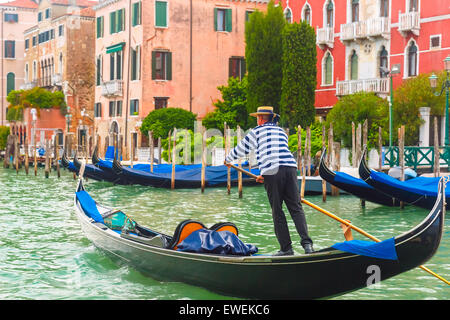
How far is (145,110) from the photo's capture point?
75.4 ft

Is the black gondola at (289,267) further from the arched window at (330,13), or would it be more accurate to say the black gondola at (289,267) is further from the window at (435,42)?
the arched window at (330,13)

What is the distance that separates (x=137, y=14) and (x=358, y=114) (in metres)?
9.17

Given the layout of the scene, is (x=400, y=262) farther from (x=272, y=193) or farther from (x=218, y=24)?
(x=218, y=24)

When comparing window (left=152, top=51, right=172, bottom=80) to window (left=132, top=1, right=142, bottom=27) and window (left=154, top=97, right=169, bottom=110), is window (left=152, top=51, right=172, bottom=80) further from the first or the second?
window (left=132, top=1, right=142, bottom=27)

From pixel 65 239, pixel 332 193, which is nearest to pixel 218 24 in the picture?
pixel 332 193

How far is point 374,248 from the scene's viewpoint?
4.09 metres

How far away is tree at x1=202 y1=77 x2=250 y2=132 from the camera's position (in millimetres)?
20858

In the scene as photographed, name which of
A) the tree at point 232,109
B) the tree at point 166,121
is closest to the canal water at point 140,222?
the tree at point 166,121

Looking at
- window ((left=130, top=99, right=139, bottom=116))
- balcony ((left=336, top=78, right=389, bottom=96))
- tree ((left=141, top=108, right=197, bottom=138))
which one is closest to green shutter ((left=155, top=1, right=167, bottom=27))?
window ((left=130, top=99, right=139, bottom=116))

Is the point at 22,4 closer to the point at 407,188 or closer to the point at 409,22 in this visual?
the point at 409,22

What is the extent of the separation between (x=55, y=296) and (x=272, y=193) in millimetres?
1831

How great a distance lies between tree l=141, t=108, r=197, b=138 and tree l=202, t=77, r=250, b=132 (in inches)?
27.6

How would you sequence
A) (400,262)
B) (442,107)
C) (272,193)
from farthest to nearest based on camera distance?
(442,107)
(272,193)
(400,262)
